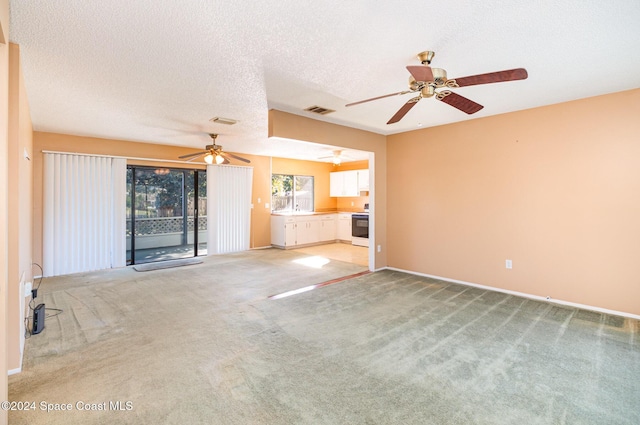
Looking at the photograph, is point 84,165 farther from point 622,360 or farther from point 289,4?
point 622,360

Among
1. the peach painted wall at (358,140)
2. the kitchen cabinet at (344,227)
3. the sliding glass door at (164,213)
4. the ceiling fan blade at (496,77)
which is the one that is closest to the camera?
the ceiling fan blade at (496,77)

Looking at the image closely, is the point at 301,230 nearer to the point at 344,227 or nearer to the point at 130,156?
the point at 344,227

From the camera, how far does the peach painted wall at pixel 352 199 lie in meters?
9.06

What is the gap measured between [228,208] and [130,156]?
7.72 ft

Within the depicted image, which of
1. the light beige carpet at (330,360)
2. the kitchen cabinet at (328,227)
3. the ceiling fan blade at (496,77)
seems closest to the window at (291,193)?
the kitchen cabinet at (328,227)

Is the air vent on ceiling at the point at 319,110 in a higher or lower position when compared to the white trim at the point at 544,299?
higher

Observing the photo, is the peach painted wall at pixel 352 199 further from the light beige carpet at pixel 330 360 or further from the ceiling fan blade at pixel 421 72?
the ceiling fan blade at pixel 421 72

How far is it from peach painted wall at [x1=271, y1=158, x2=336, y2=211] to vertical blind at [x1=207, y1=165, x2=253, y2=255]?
1044mm

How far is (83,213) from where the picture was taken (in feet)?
18.4

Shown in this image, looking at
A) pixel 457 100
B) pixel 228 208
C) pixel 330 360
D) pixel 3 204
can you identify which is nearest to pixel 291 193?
pixel 228 208

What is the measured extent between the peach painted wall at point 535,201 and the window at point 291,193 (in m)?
4.30

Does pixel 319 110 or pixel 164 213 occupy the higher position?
pixel 319 110

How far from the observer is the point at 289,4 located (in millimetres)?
1897

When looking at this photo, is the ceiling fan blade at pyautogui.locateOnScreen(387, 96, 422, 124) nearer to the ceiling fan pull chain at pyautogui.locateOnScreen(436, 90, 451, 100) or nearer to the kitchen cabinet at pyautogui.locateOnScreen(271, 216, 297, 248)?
the ceiling fan pull chain at pyautogui.locateOnScreen(436, 90, 451, 100)
